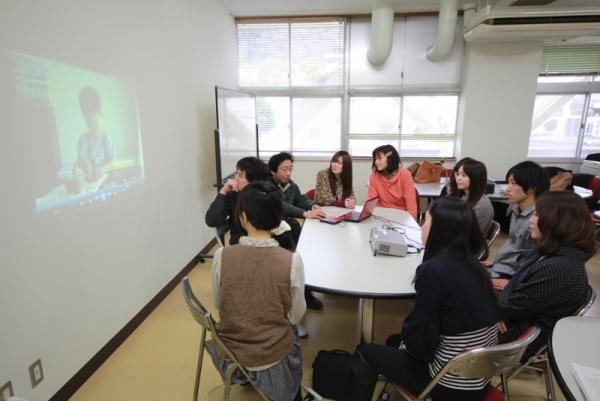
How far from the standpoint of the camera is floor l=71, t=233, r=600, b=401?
192 centimetres

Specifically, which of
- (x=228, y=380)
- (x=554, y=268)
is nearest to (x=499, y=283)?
(x=554, y=268)

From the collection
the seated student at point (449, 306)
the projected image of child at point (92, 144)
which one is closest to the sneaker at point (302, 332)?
the seated student at point (449, 306)

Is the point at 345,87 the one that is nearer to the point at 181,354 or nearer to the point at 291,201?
the point at 291,201

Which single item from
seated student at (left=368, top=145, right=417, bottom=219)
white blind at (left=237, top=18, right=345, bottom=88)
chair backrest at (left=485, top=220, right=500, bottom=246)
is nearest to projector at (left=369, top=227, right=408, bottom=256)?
chair backrest at (left=485, top=220, right=500, bottom=246)

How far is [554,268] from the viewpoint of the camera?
4.75 feet

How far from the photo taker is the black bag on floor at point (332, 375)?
1807 millimetres

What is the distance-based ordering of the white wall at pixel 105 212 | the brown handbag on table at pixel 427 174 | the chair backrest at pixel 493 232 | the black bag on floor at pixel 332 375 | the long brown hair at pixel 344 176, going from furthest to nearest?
the brown handbag on table at pixel 427 174 → the long brown hair at pixel 344 176 → the chair backrest at pixel 493 232 → the black bag on floor at pixel 332 375 → the white wall at pixel 105 212

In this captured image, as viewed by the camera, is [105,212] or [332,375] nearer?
[332,375]

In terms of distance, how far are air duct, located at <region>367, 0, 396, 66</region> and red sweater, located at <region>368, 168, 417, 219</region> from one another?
239 cm

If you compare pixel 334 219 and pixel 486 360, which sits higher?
pixel 334 219

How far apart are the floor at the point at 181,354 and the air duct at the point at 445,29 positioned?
11.7 feet

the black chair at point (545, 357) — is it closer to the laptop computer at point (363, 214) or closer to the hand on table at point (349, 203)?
the laptop computer at point (363, 214)

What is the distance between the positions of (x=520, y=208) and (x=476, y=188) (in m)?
0.40

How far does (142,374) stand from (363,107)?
4585 mm
